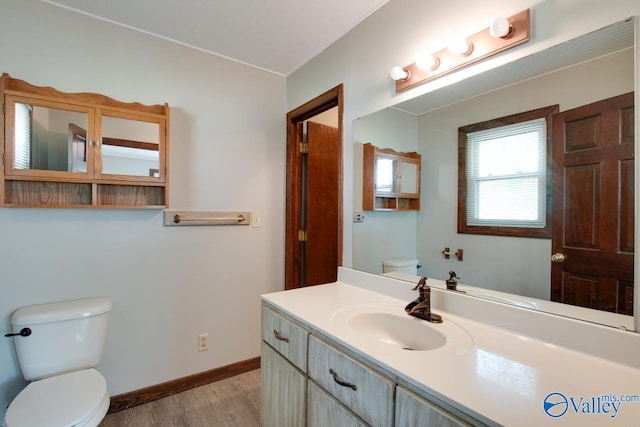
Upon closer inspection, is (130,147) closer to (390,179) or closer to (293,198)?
(293,198)

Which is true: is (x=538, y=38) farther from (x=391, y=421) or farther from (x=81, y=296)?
(x=81, y=296)

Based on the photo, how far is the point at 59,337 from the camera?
153cm

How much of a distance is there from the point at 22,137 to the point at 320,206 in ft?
6.11

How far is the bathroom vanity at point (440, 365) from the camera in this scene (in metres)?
0.67

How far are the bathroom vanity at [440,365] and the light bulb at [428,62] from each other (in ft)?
3.27

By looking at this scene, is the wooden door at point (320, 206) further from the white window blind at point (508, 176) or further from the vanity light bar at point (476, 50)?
the white window blind at point (508, 176)

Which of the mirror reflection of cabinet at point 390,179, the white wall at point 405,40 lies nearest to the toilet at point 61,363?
the white wall at point 405,40

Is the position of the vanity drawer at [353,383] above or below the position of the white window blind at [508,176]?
below

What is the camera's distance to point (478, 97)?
4.06 feet

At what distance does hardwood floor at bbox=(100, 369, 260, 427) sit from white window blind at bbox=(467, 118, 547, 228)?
1770mm

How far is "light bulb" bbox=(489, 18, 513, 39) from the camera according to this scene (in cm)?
105

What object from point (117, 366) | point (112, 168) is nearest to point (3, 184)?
point (112, 168)

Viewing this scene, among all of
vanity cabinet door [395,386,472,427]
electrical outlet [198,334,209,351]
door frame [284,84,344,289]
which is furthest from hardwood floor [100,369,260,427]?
vanity cabinet door [395,386,472,427]

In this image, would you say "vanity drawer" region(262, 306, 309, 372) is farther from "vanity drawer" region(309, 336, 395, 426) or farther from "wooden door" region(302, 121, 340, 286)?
"wooden door" region(302, 121, 340, 286)
